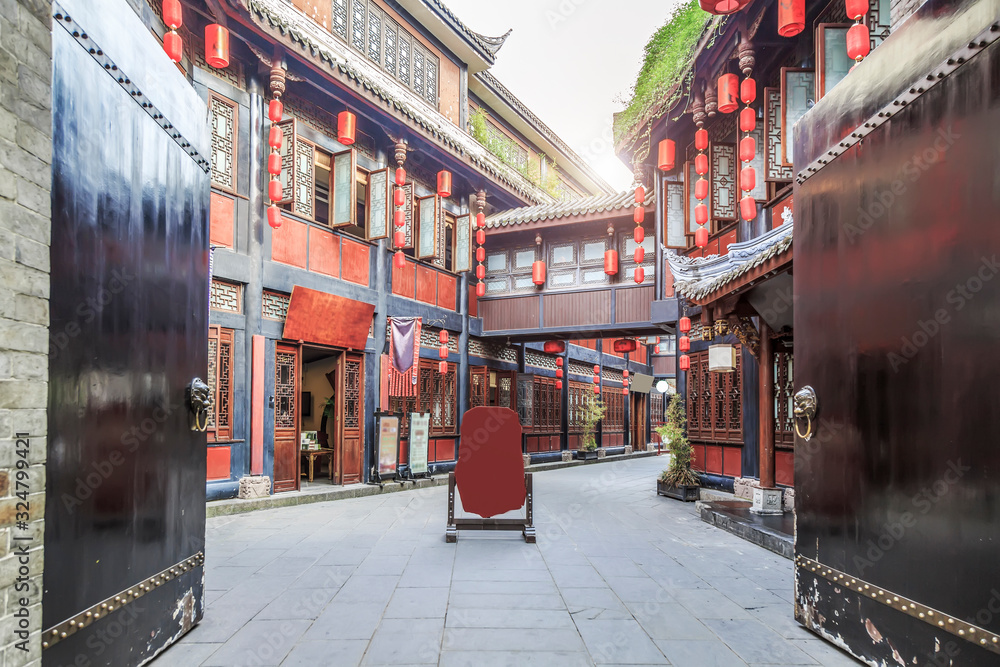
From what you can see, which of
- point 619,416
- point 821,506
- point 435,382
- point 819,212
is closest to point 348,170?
point 435,382

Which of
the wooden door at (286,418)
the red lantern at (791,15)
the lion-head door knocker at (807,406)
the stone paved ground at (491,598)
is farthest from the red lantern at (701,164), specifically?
the wooden door at (286,418)

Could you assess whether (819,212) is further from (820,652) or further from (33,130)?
(33,130)

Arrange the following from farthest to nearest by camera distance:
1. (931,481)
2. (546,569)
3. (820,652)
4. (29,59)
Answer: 1. (546,569)
2. (820,652)
3. (931,481)
4. (29,59)

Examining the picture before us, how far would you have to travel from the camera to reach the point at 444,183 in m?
12.9

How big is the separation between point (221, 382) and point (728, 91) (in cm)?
766

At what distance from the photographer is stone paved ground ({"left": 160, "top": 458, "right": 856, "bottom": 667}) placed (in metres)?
3.49

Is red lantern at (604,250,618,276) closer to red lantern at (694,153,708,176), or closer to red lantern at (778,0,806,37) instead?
red lantern at (694,153,708,176)

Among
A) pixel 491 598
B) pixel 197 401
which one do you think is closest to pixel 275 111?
pixel 197 401

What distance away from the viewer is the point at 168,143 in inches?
145

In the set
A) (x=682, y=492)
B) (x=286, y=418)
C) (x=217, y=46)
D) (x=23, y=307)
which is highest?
(x=217, y=46)

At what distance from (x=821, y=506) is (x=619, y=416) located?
19.9m

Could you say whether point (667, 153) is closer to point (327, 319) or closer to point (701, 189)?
point (701, 189)

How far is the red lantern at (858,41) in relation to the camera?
18.0 feet

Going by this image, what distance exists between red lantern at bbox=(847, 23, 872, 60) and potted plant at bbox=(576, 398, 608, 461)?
50.1 ft
